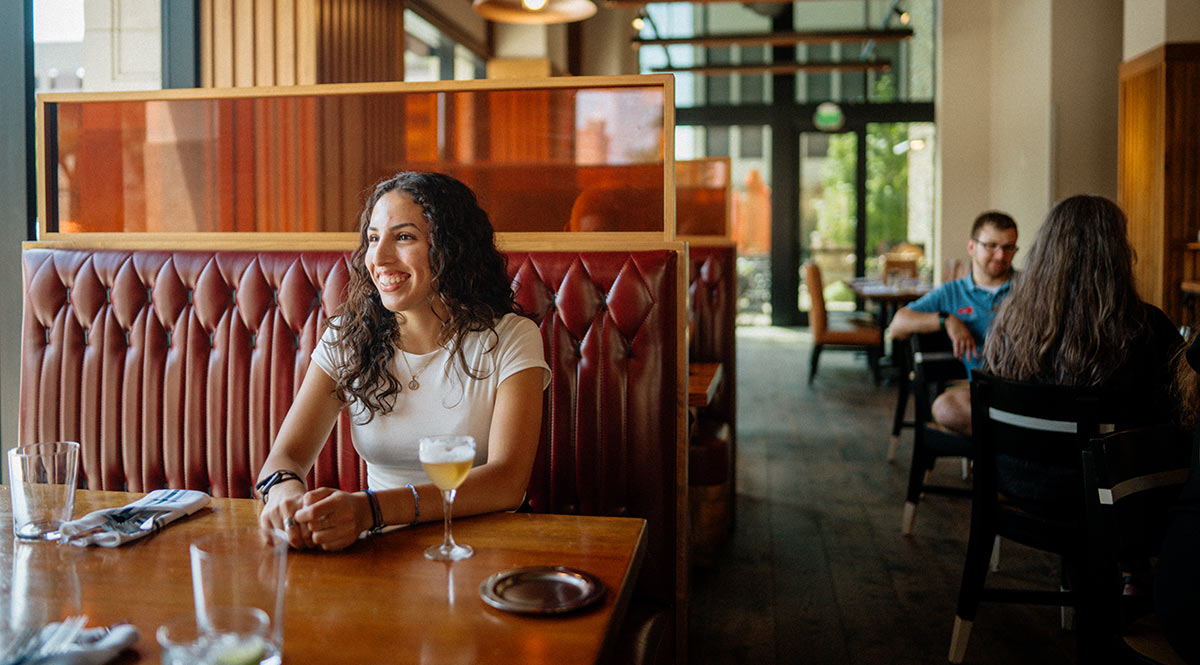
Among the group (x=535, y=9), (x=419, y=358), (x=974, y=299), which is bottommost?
(x=419, y=358)

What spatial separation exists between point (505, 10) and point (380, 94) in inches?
74.7

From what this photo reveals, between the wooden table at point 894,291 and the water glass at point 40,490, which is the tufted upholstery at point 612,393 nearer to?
the water glass at point 40,490

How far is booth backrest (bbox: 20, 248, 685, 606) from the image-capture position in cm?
205

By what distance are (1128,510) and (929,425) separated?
1.77 metres

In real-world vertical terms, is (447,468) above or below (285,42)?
below

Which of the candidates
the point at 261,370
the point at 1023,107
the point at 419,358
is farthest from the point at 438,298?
the point at 1023,107

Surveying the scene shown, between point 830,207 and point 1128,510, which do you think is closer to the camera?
point 1128,510

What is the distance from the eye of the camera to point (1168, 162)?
259 inches

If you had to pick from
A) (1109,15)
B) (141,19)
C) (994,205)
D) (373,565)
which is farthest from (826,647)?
(994,205)

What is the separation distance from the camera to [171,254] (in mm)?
2334

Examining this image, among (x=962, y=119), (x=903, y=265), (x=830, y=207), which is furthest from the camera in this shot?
(x=830, y=207)

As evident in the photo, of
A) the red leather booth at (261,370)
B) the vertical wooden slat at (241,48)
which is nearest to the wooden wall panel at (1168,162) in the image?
the red leather booth at (261,370)

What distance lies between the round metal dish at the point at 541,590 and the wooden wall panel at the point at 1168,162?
6.47 meters

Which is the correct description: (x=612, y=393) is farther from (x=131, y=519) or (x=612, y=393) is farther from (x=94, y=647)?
(x=94, y=647)
